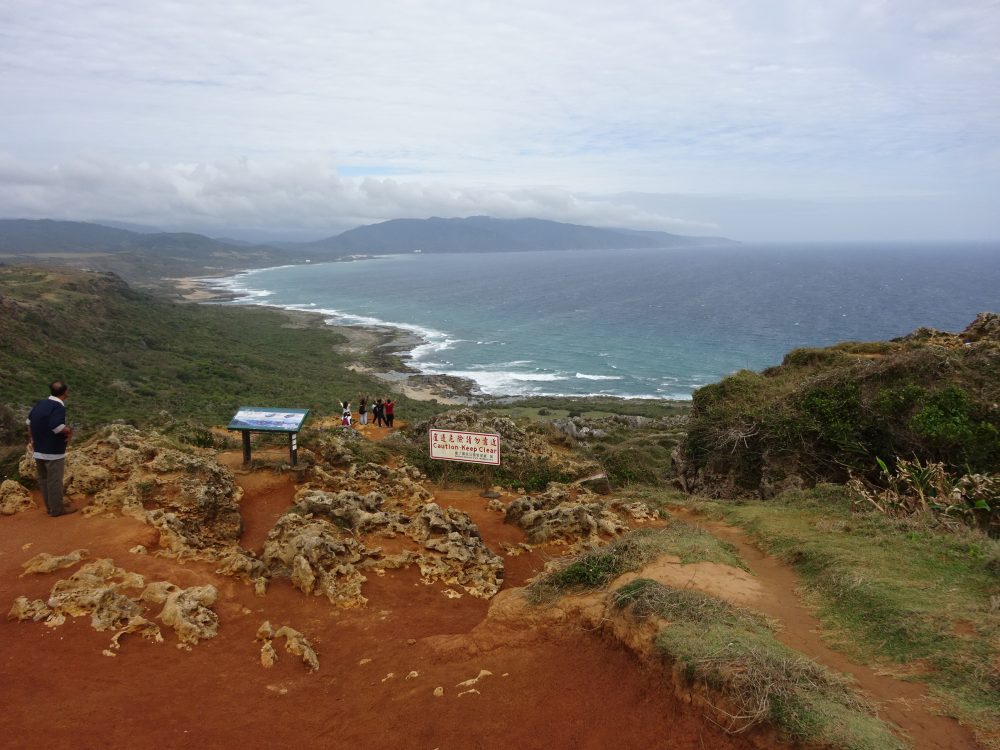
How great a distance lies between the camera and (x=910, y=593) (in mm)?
7207

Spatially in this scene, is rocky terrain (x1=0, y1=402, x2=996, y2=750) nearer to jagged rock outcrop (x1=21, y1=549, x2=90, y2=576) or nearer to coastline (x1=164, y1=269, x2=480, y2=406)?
jagged rock outcrop (x1=21, y1=549, x2=90, y2=576)

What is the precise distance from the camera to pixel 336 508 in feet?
37.9

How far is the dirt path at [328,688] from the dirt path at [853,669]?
1537 mm

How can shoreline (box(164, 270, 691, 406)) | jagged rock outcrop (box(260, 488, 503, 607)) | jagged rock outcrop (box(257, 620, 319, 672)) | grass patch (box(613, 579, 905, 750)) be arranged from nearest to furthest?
grass patch (box(613, 579, 905, 750)) < jagged rock outcrop (box(257, 620, 319, 672)) < jagged rock outcrop (box(260, 488, 503, 607)) < shoreline (box(164, 270, 691, 406))

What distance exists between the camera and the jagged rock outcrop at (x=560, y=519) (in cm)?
1170

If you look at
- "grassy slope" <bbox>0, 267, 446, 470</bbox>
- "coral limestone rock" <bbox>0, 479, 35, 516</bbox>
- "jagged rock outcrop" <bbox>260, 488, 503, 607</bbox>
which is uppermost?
"coral limestone rock" <bbox>0, 479, 35, 516</bbox>

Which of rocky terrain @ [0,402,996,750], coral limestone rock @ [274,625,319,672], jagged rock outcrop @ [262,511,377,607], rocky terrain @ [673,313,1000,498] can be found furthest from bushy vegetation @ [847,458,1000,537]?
coral limestone rock @ [274,625,319,672]

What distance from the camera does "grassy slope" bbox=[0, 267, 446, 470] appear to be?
120 ft

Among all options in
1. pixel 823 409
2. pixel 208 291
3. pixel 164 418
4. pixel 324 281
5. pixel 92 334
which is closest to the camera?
pixel 823 409

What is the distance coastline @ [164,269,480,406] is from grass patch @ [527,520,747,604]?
40410 millimetres

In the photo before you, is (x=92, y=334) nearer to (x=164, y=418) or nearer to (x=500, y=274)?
(x=164, y=418)

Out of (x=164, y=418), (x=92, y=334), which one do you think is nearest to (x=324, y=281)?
(x=92, y=334)

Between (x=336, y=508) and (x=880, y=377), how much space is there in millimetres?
14094

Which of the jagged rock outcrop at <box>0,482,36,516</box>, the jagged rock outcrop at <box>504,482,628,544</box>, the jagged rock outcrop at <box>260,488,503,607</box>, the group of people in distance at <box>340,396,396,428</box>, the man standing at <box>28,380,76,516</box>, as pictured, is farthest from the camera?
the group of people in distance at <box>340,396,396,428</box>
